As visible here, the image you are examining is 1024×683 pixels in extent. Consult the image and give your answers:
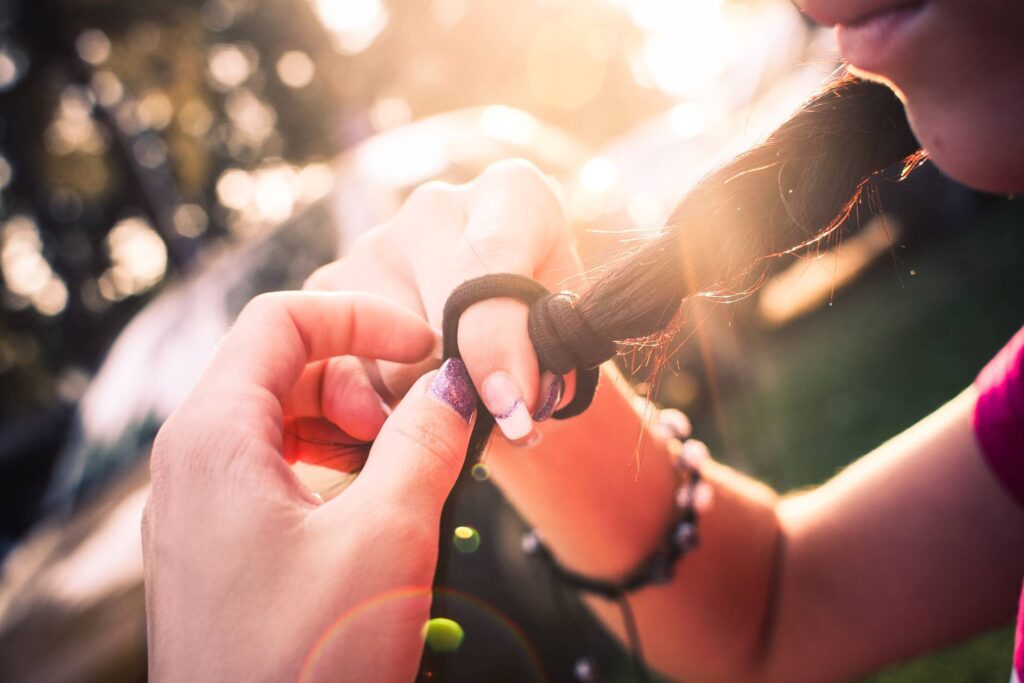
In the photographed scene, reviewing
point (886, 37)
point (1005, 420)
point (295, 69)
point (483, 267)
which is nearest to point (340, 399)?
point (483, 267)

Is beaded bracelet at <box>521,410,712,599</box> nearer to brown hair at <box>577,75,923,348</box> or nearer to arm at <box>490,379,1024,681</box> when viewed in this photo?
arm at <box>490,379,1024,681</box>

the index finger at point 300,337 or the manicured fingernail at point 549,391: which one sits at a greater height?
the index finger at point 300,337

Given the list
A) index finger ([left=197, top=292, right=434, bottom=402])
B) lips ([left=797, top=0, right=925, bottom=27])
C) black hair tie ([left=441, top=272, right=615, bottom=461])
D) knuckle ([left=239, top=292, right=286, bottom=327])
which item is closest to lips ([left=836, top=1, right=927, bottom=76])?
lips ([left=797, top=0, right=925, bottom=27])

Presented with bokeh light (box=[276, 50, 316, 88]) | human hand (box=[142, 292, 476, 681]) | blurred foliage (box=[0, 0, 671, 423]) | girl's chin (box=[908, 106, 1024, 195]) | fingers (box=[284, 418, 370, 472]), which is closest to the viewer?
human hand (box=[142, 292, 476, 681])

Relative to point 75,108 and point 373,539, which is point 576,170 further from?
point 75,108

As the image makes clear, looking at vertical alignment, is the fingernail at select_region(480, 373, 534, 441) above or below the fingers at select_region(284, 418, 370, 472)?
above

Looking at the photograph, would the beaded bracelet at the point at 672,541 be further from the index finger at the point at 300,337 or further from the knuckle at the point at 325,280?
the knuckle at the point at 325,280

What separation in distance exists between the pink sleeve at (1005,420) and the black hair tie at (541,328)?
3.14ft

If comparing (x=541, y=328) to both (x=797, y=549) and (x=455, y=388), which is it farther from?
(x=797, y=549)

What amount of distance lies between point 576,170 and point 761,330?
185cm

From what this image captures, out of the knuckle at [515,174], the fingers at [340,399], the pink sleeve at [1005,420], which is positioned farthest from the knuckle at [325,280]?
the pink sleeve at [1005,420]

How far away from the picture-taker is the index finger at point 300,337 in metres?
1.01

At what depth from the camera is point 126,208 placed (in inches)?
661

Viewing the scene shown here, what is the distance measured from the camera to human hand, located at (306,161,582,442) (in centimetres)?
100
